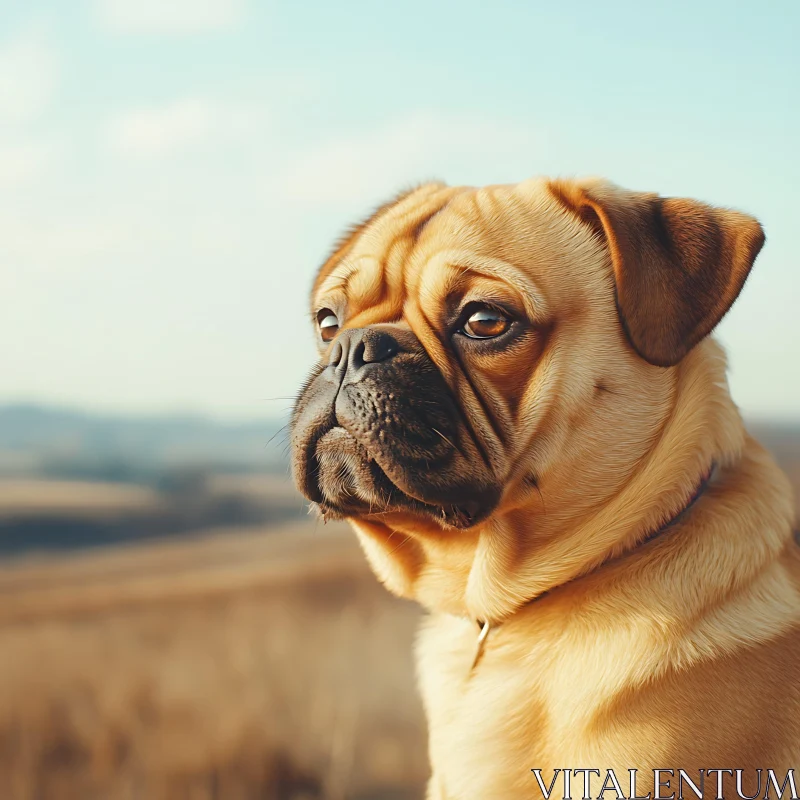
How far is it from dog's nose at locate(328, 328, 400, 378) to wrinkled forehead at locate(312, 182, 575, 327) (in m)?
0.22

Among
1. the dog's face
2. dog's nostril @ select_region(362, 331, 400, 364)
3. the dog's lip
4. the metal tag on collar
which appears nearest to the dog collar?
the metal tag on collar

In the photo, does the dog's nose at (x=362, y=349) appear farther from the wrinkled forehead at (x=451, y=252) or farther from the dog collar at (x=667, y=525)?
the dog collar at (x=667, y=525)

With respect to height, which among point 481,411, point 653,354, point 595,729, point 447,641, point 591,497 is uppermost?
point 653,354

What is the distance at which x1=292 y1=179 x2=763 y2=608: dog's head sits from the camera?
105 inches

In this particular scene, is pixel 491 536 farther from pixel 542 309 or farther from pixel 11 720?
pixel 11 720

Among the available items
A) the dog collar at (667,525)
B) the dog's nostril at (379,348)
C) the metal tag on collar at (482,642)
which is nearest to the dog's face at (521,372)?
the dog's nostril at (379,348)

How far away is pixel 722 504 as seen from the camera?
274 centimetres

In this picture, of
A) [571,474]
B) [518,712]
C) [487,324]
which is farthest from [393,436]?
[518,712]

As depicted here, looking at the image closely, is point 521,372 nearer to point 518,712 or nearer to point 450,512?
point 450,512

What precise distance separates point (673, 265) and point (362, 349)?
1.05 meters

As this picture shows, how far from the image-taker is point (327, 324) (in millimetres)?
3359

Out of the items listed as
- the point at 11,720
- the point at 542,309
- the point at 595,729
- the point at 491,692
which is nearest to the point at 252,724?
the point at 11,720

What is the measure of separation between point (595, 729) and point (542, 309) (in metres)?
1.29

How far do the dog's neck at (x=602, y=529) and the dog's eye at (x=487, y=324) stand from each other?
1.98 ft
